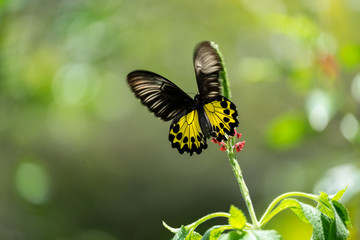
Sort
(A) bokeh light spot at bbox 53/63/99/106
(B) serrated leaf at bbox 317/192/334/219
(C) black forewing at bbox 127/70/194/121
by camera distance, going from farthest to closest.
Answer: (A) bokeh light spot at bbox 53/63/99/106 < (C) black forewing at bbox 127/70/194/121 < (B) serrated leaf at bbox 317/192/334/219

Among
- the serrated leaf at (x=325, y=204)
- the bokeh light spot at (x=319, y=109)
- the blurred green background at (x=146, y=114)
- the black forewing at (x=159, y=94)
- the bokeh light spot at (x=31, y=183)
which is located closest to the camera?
the serrated leaf at (x=325, y=204)

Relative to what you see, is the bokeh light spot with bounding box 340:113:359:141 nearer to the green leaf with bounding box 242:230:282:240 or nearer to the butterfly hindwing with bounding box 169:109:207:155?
the butterfly hindwing with bounding box 169:109:207:155

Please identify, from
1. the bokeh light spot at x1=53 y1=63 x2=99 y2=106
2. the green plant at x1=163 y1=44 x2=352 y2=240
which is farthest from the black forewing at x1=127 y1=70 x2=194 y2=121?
the bokeh light spot at x1=53 y1=63 x2=99 y2=106

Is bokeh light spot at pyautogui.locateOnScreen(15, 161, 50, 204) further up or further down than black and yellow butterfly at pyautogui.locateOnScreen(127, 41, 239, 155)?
further down

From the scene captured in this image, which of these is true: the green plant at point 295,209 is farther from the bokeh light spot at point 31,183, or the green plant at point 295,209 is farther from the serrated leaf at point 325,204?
the bokeh light spot at point 31,183

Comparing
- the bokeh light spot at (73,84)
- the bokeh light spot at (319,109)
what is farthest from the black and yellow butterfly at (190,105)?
the bokeh light spot at (73,84)

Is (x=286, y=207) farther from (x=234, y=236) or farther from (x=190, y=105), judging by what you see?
(x=190, y=105)

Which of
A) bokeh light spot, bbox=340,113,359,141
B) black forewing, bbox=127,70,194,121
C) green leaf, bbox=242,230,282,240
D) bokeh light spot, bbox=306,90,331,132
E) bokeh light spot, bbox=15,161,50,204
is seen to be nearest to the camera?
green leaf, bbox=242,230,282,240

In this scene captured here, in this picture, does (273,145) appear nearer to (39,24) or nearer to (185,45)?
(39,24)
